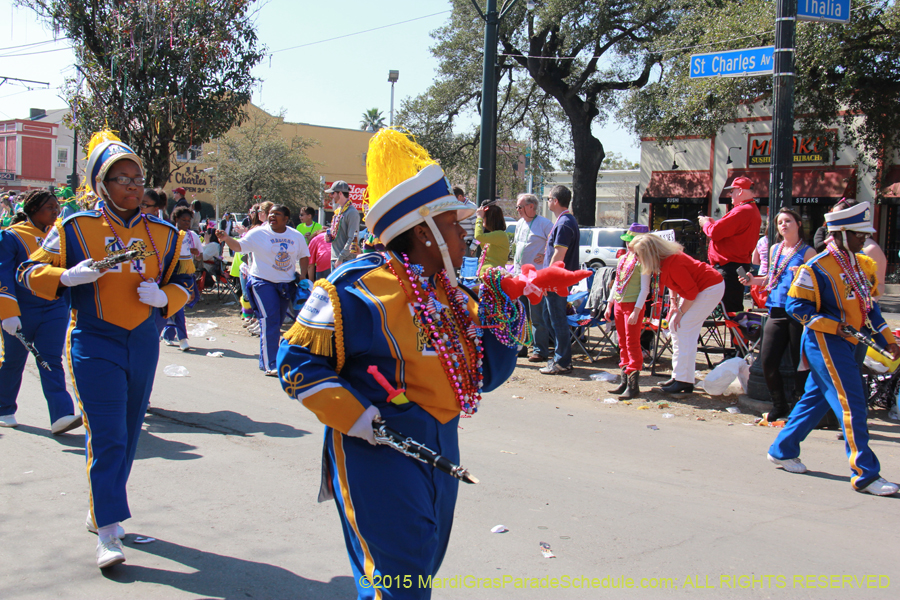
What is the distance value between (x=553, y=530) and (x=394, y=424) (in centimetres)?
209

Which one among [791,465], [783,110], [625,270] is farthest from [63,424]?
[783,110]

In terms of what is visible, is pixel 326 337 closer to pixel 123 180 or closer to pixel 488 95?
pixel 123 180

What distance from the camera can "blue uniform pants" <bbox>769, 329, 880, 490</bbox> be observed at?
4777 millimetres

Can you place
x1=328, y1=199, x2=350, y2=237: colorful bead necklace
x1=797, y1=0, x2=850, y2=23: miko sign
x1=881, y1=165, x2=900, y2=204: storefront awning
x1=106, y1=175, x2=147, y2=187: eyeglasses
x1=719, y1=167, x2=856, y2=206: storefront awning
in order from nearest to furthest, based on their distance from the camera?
x1=106, y1=175, x2=147, y2=187: eyeglasses < x1=797, y1=0, x2=850, y2=23: miko sign < x1=328, y1=199, x2=350, y2=237: colorful bead necklace < x1=881, y1=165, x2=900, y2=204: storefront awning < x1=719, y1=167, x2=856, y2=206: storefront awning

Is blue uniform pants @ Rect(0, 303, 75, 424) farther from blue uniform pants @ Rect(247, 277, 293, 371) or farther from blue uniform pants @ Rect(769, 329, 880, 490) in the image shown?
blue uniform pants @ Rect(769, 329, 880, 490)

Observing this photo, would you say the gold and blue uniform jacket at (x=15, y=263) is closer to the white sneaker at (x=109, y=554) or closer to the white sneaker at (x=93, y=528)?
the white sneaker at (x=93, y=528)

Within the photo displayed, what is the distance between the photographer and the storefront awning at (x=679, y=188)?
28.6m

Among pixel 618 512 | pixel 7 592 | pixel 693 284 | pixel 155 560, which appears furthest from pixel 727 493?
pixel 7 592

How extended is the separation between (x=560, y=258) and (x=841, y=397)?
3.55 metres

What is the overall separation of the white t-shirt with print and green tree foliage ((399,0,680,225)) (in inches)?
683

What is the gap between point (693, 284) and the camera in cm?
715

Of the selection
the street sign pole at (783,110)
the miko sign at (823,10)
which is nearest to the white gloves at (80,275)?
the street sign pole at (783,110)

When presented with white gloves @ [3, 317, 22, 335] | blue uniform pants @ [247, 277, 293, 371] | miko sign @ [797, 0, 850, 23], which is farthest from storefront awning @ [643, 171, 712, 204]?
white gloves @ [3, 317, 22, 335]

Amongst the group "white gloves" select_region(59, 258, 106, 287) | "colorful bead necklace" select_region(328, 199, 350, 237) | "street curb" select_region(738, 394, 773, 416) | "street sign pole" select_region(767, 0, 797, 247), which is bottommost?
"street curb" select_region(738, 394, 773, 416)
